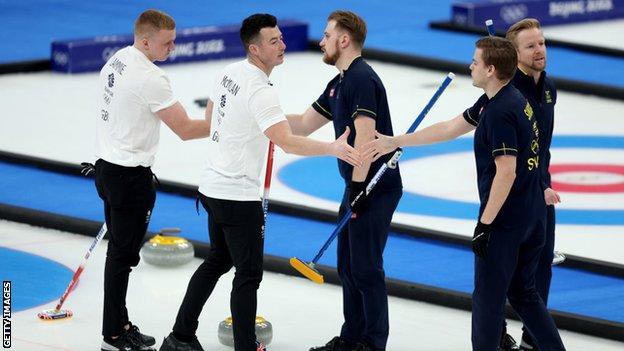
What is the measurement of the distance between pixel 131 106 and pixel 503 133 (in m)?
2.09

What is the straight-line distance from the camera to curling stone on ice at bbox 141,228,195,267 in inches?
393

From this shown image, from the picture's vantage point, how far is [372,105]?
7.77 m

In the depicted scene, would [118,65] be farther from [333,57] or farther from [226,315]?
[226,315]

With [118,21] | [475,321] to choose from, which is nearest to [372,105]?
[475,321]

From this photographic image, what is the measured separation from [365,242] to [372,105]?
755 millimetres

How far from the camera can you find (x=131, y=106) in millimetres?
8031

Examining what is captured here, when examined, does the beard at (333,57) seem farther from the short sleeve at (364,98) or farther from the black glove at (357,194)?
the black glove at (357,194)

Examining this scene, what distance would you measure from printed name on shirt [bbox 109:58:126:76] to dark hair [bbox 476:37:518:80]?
2026 millimetres

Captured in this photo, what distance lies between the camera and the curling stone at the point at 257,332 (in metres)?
8.38

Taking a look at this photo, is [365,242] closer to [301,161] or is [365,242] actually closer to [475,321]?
[475,321]

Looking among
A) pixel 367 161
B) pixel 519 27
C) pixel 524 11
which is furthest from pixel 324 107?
pixel 524 11

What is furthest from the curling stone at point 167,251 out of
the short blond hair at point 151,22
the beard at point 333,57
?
the beard at point 333,57

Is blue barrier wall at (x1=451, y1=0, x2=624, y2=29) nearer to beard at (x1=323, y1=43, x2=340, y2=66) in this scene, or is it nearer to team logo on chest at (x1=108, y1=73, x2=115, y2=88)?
beard at (x1=323, y1=43, x2=340, y2=66)

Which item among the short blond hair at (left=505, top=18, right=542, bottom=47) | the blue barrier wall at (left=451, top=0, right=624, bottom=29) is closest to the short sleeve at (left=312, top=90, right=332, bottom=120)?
the short blond hair at (left=505, top=18, right=542, bottom=47)
